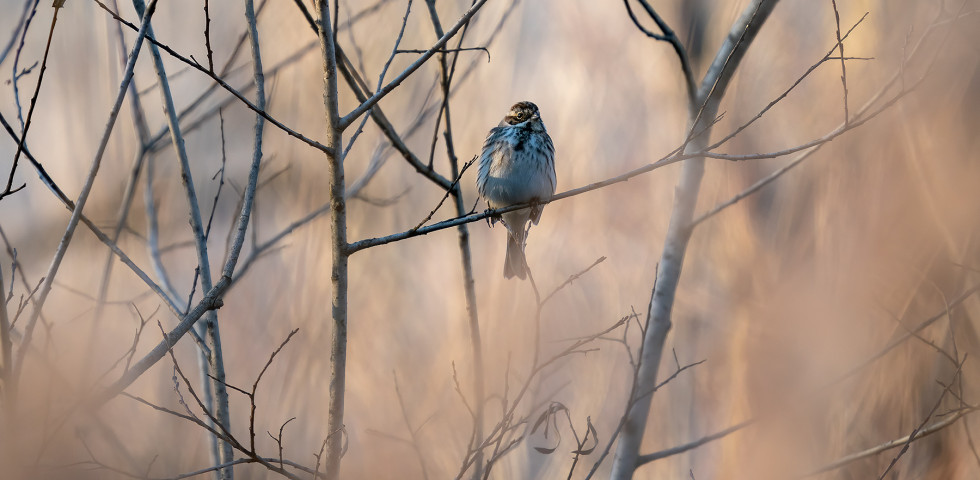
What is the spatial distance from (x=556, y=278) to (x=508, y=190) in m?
1.88

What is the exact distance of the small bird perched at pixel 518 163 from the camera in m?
3.95

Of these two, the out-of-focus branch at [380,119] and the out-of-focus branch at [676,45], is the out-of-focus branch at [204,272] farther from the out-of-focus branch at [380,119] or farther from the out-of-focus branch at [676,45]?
the out-of-focus branch at [676,45]

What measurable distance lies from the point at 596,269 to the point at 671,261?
8.79 feet

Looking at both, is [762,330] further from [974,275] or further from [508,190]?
[508,190]

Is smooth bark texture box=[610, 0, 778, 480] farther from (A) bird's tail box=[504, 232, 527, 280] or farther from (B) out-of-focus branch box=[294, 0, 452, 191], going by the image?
(A) bird's tail box=[504, 232, 527, 280]

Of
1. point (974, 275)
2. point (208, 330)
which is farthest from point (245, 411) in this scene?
point (974, 275)

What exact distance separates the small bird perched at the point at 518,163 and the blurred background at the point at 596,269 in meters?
0.41

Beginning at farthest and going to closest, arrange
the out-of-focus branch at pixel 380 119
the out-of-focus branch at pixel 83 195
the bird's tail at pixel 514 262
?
the bird's tail at pixel 514 262, the out-of-focus branch at pixel 380 119, the out-of-focus branch at pixel 83 195

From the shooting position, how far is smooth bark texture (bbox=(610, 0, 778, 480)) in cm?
298

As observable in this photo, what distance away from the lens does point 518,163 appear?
394 cm

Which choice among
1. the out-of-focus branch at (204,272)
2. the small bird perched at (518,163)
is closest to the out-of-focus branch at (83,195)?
the out-of-focus branch at (204,272)

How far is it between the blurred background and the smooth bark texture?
0.56 m

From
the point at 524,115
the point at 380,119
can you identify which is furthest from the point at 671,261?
the point at 524,115

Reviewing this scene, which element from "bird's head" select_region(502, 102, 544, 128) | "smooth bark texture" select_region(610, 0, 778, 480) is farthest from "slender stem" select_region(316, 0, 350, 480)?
"bird's head" select_region(502, 102, 544, 128)
